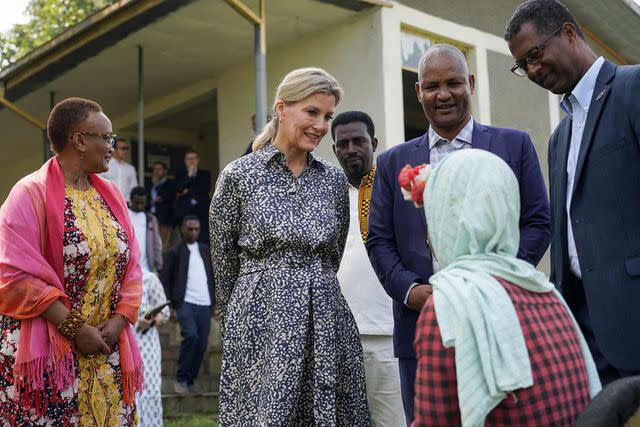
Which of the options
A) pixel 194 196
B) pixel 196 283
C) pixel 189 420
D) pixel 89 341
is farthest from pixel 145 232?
pixel 89 341

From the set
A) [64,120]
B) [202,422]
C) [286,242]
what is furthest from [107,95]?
[286,242]

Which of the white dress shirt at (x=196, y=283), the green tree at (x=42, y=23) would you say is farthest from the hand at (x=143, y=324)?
the green tree at (x=42, y=23)

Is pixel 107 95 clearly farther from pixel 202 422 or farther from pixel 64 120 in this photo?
pixel 64 120

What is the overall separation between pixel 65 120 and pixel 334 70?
23.3ft

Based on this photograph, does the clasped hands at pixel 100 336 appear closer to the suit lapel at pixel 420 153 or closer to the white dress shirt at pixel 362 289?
the white dress shirt at pixel 362 289

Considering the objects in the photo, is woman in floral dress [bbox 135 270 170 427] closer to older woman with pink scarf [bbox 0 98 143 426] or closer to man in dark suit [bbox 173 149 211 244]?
older woman with pink scarf [bbox 0 98 143 426]

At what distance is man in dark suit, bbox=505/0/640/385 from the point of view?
10.3 feet

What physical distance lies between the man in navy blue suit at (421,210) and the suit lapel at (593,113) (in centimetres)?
29

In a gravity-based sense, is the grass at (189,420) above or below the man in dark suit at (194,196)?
below

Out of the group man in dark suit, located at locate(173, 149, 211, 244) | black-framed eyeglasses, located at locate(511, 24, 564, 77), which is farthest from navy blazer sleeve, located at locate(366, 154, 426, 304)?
man in dark suit, located at locate(173, 149, 211, 244)

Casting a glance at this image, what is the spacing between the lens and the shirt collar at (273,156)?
3.99 metres

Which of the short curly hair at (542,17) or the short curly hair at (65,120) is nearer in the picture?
the short curly hair at (542,17)

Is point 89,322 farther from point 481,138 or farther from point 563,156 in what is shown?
point 563,156

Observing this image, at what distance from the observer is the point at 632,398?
1.93 m
